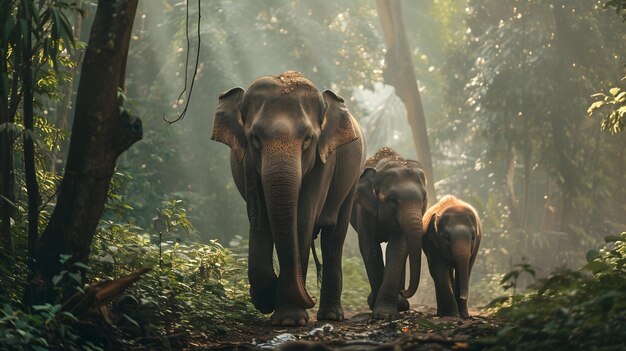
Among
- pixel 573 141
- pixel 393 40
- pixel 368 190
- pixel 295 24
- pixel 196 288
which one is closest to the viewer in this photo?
pixel 196 288

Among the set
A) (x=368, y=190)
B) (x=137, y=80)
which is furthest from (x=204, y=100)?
(x=368, y=190)

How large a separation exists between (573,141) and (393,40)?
15.7ft

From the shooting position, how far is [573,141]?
22.9 metres

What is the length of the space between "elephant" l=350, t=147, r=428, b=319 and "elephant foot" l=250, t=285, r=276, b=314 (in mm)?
1434

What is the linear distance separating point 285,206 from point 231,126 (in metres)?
1.22

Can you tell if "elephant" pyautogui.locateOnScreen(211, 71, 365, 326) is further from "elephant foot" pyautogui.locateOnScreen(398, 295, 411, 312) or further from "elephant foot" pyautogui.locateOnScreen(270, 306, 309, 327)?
"elephant foot" pyautogui.locateOnScreen(398, 295, 411, 312)

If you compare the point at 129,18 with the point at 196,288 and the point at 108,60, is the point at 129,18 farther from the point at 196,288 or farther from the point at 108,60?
the point at 196,288

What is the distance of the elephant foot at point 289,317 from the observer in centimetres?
864

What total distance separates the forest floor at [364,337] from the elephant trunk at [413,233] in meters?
0.93

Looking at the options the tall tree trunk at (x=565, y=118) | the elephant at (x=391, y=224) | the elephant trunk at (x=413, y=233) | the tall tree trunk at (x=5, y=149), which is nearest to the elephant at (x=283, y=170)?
the elephant at (x=391, y=224)

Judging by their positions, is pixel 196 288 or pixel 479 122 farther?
pixel 479 122

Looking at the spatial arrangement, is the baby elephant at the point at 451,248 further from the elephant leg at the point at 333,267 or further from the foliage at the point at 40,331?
the foliage at the point at 40,331

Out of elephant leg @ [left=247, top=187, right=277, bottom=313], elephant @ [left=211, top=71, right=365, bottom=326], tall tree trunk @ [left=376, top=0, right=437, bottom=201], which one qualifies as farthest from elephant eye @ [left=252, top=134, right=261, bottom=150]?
tall tree trunk @ [left=376, top=0, right=437, bottom=201]

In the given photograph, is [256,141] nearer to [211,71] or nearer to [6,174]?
[6,174]
